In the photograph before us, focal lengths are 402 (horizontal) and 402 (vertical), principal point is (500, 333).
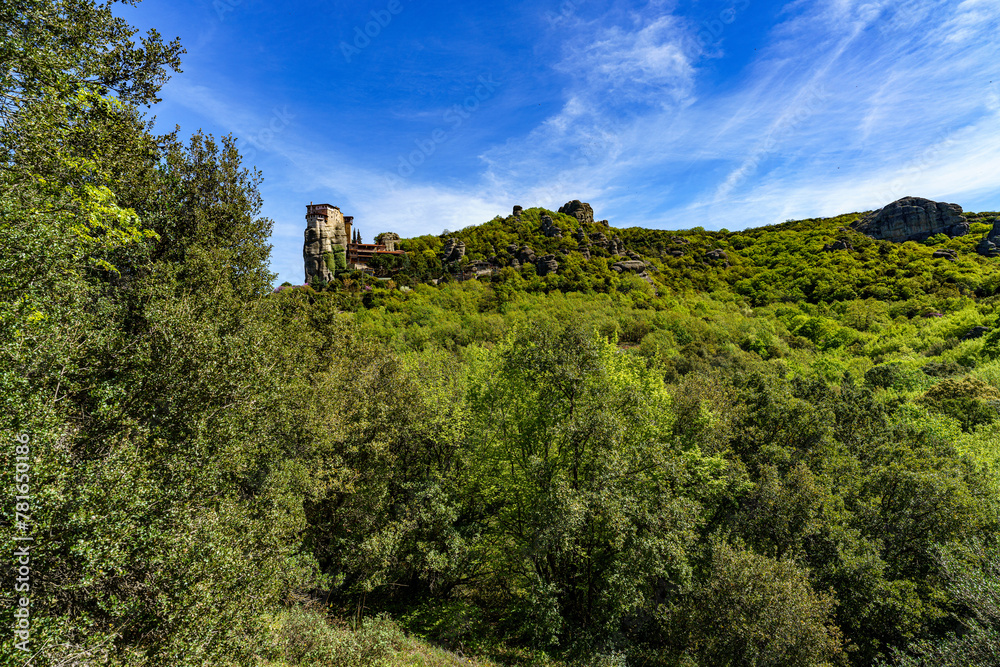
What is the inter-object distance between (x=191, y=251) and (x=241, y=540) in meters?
9.18

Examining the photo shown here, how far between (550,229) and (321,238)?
6175cm

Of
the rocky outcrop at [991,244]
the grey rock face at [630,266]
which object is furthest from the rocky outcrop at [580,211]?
the rocky outcrop at [991,244]

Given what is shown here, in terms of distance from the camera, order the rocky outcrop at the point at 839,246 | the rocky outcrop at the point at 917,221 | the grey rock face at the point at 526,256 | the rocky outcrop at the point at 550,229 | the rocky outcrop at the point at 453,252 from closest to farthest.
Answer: the rocky outcrop at the point at 453,252 < the grey rock face at the point at 526,256 < the rocky outcrop at the point at 917,221 < the rocky outcrop at the point at 839,246 < the rocky outcrop at the point at 550,229

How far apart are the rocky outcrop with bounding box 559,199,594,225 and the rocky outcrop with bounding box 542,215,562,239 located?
15.4 m

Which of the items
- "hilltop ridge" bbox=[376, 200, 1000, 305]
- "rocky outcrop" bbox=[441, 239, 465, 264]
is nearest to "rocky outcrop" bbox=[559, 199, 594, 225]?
"hilltop ridge" bbox=[376, 200, 1000, 305]

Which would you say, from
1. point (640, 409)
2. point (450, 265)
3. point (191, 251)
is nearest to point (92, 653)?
point (191, 251)

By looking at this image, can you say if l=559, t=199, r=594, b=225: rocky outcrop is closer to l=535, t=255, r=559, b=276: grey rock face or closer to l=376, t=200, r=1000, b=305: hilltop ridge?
l=376, t=200, r=1000, b=305: hilltop ridge

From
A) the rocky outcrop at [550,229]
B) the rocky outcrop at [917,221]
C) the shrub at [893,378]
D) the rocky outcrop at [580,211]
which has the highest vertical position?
the rocky outcrop at [580,211]

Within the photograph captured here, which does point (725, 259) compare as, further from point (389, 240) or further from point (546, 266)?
point (389, 240)

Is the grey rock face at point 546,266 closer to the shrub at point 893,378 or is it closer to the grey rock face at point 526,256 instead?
the grey rock face at point 526,256

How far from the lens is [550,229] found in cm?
11681

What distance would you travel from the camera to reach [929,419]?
117 feet

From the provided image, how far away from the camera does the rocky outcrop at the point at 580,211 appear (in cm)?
13062

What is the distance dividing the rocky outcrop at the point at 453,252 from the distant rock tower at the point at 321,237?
2322cm
